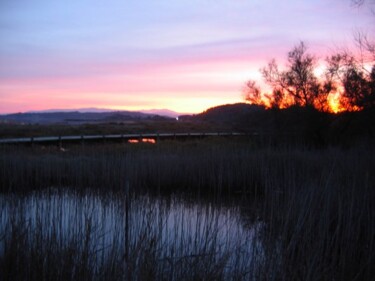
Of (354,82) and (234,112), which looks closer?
(354,82)

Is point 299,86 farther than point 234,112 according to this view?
No

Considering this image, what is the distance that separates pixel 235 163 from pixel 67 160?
16.4ft

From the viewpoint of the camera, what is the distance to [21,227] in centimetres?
408

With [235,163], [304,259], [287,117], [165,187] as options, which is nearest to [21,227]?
[304,259]

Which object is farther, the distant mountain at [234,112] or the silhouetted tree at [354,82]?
the distant mountain at [234,112]

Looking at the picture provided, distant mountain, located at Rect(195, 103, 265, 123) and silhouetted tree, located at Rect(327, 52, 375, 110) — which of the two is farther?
distant mountain, located at Rect(195, 103, 265, 123)

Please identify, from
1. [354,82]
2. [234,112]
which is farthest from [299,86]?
[234,112]

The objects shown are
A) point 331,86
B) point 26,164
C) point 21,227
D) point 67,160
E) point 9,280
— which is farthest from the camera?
point 331,86

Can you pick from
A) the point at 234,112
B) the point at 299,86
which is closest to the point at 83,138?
the point at 299,86

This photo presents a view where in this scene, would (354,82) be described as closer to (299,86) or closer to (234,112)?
(299,86)

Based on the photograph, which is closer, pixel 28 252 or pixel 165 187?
pixel 28 252

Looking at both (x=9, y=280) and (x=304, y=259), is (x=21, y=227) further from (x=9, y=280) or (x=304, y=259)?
(x=304, y=259)

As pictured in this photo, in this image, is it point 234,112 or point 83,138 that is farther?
point 234,112

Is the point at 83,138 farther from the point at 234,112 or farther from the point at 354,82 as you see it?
the point at 234,112
